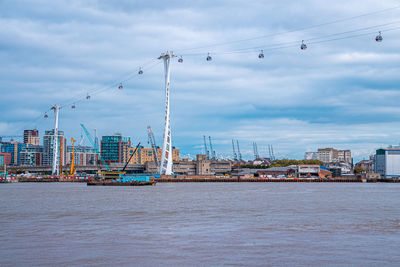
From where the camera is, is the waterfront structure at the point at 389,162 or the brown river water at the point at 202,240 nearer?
the brown river water at the point at 202,240

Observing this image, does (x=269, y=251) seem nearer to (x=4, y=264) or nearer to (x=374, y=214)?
(x=4, y=264)

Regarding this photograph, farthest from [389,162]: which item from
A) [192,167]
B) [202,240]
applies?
[202,240]

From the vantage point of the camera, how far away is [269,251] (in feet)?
49.8

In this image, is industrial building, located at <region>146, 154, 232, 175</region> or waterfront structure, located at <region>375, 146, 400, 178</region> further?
industrial building, located at <region>146, 154, 232, 175</region>

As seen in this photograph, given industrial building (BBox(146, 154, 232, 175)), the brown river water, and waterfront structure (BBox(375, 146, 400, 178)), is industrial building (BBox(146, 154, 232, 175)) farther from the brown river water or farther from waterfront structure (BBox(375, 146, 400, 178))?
the brown river water

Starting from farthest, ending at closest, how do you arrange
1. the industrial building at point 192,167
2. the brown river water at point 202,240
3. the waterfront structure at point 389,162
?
the industrial building at point 192,167
the waterfront structure at point 389,162
the brown river water at point 202,240

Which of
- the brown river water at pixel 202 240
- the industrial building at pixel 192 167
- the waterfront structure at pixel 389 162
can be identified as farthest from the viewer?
the industrial building at pixel 192 167

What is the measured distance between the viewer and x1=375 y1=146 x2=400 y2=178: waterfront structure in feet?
467

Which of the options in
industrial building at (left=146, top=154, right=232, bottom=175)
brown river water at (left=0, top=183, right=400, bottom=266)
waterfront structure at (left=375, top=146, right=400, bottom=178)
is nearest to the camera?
brown river water at (left=0, top=183, right=400, bottom=266)

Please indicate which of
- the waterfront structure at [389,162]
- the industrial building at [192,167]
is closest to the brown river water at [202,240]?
the waterfront structure at [389,162]

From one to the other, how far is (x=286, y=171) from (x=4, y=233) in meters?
137

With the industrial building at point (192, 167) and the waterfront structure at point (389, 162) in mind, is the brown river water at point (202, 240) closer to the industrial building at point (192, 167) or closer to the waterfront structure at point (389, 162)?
the waterfront structure at point (389, 162)

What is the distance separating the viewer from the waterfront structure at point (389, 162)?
467 feet

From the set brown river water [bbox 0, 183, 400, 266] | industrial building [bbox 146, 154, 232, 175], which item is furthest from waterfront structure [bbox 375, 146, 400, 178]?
brown river water [bbox 0, 183, 400, 266]
